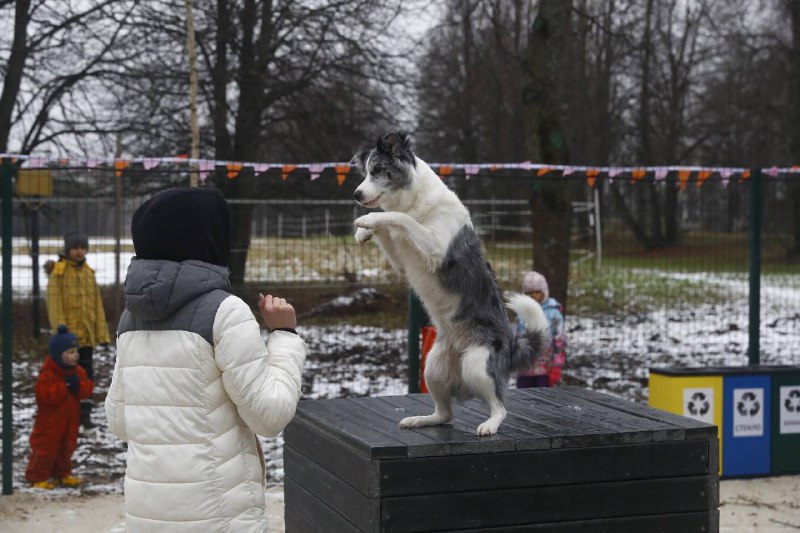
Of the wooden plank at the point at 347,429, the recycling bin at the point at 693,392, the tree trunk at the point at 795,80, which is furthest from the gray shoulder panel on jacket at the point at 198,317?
the tree trunk at the point at 795,80

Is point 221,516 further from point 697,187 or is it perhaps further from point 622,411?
point 697,187

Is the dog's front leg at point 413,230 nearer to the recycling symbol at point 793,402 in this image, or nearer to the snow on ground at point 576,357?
the snow on ground at point 576,357

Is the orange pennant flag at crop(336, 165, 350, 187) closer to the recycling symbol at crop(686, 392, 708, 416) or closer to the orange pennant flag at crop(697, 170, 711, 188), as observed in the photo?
the orange pennant flag at crop(697, 170, 711, 188)

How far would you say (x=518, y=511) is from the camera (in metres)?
4.03

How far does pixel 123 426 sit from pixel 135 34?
11419 millimetres

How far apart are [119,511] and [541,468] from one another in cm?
362

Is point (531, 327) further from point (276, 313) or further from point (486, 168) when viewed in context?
point (486, 168)

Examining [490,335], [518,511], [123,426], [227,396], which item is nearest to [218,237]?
[227,396]

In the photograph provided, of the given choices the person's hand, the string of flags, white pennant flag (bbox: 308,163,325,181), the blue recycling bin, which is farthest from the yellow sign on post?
the person's hand

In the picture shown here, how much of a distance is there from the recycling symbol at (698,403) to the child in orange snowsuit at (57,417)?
15.7ft

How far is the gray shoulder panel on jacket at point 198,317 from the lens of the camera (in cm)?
293

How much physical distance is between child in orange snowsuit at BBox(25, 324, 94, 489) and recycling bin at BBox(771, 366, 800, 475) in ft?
18.2

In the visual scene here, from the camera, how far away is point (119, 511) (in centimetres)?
643

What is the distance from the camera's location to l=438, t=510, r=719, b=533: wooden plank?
159 inches
